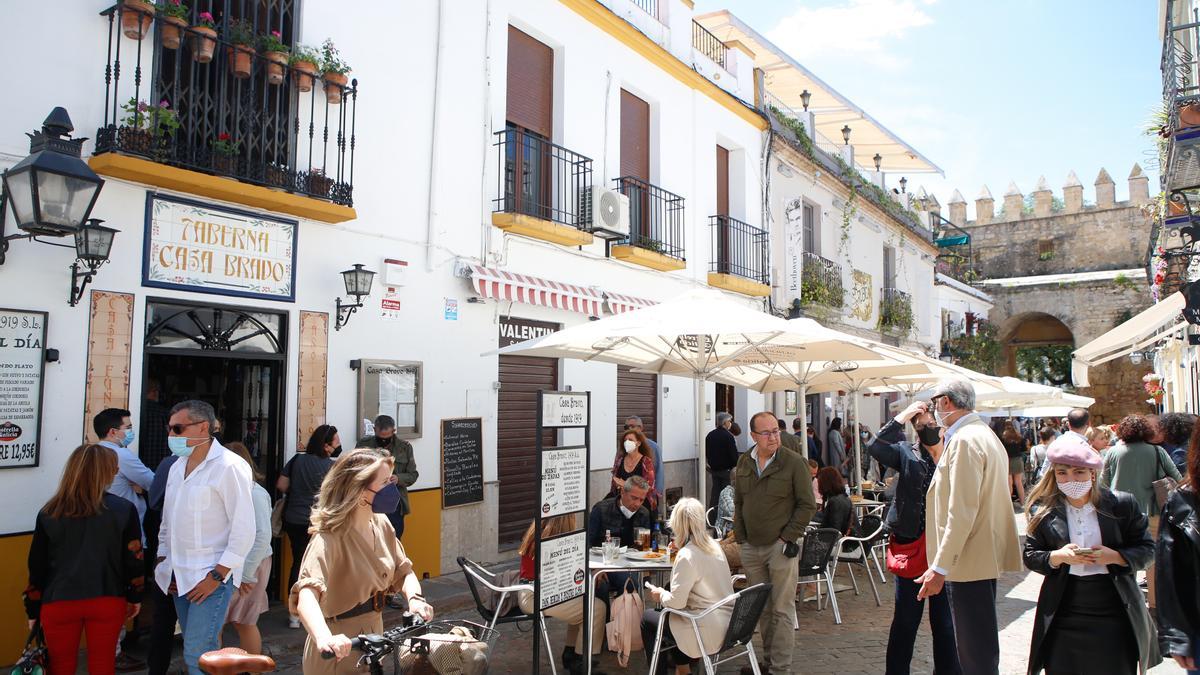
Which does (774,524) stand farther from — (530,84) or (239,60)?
(530,84)

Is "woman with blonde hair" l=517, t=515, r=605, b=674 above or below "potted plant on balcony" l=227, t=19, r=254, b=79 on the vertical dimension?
below

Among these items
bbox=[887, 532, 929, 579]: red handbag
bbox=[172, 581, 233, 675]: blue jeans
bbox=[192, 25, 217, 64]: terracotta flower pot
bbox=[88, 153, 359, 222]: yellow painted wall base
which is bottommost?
bbox=[172, 581, 233, 675]: blue jeans

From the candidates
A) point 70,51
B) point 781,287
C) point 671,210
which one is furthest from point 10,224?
point 781,287

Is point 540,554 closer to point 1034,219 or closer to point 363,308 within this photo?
point 363,308

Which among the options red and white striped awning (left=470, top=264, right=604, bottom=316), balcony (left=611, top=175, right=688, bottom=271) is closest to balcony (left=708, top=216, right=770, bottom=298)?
balcony (left=611, top=175, right=688, bottom=271)

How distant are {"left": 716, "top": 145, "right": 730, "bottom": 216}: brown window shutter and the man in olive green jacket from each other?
30.9 feet

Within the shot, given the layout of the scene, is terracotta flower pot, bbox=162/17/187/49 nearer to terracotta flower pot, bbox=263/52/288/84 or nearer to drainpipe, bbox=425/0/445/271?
terracotta flower pot, bbox=263/52/288/84

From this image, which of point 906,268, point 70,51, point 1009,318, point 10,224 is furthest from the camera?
point 1009,318

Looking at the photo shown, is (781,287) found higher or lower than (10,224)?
higher

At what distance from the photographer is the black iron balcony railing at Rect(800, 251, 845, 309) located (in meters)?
16.8

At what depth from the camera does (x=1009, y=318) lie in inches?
1270

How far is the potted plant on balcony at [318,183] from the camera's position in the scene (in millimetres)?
7512

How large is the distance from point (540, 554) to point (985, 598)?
2.47 meters

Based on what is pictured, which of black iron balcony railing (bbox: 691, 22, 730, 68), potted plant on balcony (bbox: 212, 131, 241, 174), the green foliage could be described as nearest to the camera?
potted plant on balcony (bbox: 212, 131, 241, 174)
